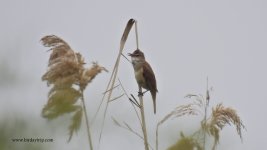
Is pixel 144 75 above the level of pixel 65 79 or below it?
below

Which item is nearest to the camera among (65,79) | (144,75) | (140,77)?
(65,79)

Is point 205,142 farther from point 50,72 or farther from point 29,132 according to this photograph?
point 29,132

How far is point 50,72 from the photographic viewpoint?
2.18m

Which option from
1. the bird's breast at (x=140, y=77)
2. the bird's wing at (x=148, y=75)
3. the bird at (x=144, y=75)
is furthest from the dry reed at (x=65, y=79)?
the bird's wing at (x=148, y=75)

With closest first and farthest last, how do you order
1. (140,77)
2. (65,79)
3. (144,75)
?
1. (65,79)
2. (140,77)
3. (144,75)

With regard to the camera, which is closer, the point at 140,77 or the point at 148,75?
the point at 140,77

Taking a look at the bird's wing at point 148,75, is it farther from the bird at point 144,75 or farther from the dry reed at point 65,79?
the dry reed at point 65,79

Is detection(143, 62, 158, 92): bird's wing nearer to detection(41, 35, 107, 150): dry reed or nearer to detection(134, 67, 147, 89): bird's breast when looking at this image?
detection(134, 67, 147, 89): bird's breast

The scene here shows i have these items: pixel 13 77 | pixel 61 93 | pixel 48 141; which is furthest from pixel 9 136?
pixel 61 93

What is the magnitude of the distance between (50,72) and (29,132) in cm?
77

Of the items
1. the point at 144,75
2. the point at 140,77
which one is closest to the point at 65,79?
the point at 140,77

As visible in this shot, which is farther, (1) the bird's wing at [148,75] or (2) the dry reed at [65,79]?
(1) the bird's wing at [148,75]

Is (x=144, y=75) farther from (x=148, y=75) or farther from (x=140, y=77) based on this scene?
(x=140, y=77)

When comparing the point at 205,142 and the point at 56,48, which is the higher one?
the point at 56,48
